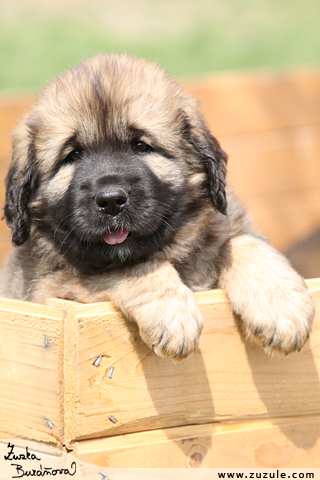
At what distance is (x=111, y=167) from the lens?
217 cm

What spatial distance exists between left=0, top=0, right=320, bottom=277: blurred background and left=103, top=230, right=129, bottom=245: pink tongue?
1.00m

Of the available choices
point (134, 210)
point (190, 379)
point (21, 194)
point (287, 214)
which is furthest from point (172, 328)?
point (287, 214)

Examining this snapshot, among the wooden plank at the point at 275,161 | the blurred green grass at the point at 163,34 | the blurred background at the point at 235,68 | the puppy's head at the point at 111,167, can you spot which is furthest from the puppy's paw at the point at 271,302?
the blurred green grass at the point at 163,34

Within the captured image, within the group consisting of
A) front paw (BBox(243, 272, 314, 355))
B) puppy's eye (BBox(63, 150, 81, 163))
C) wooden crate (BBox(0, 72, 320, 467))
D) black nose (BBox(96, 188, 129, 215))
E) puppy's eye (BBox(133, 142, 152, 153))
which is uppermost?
puppy's eye (BBox(133, 142, 152, 153))

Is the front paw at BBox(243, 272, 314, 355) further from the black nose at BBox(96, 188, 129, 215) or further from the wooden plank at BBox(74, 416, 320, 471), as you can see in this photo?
the black nose at BBox(96, 188, 129, 215)

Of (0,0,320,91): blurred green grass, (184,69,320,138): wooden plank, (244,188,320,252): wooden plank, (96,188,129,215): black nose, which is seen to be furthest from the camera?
(0,0,320,91): blurred green grass

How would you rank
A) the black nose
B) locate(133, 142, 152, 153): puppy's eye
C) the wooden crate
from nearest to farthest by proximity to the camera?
the wooden crate < the black nose < locate(133, 142, 152, 153): puppy's eye

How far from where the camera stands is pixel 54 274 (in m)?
2.40

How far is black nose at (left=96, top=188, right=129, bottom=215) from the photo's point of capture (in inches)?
81.7

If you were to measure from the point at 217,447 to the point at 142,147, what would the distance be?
1192 millimetres

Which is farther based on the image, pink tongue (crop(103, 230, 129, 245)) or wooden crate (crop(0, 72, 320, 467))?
pink tongue (crop(103, 230, 129, 245))

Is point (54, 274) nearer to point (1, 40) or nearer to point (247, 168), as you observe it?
point (247, 168)

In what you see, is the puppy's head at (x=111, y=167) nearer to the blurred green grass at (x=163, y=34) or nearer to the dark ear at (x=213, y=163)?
the dark ear at (x=213, y=163)

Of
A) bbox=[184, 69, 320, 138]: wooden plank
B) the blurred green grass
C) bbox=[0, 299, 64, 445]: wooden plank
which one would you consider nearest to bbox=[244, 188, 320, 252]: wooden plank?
bbox=[184, 69, 320, 138]: wooden plank
